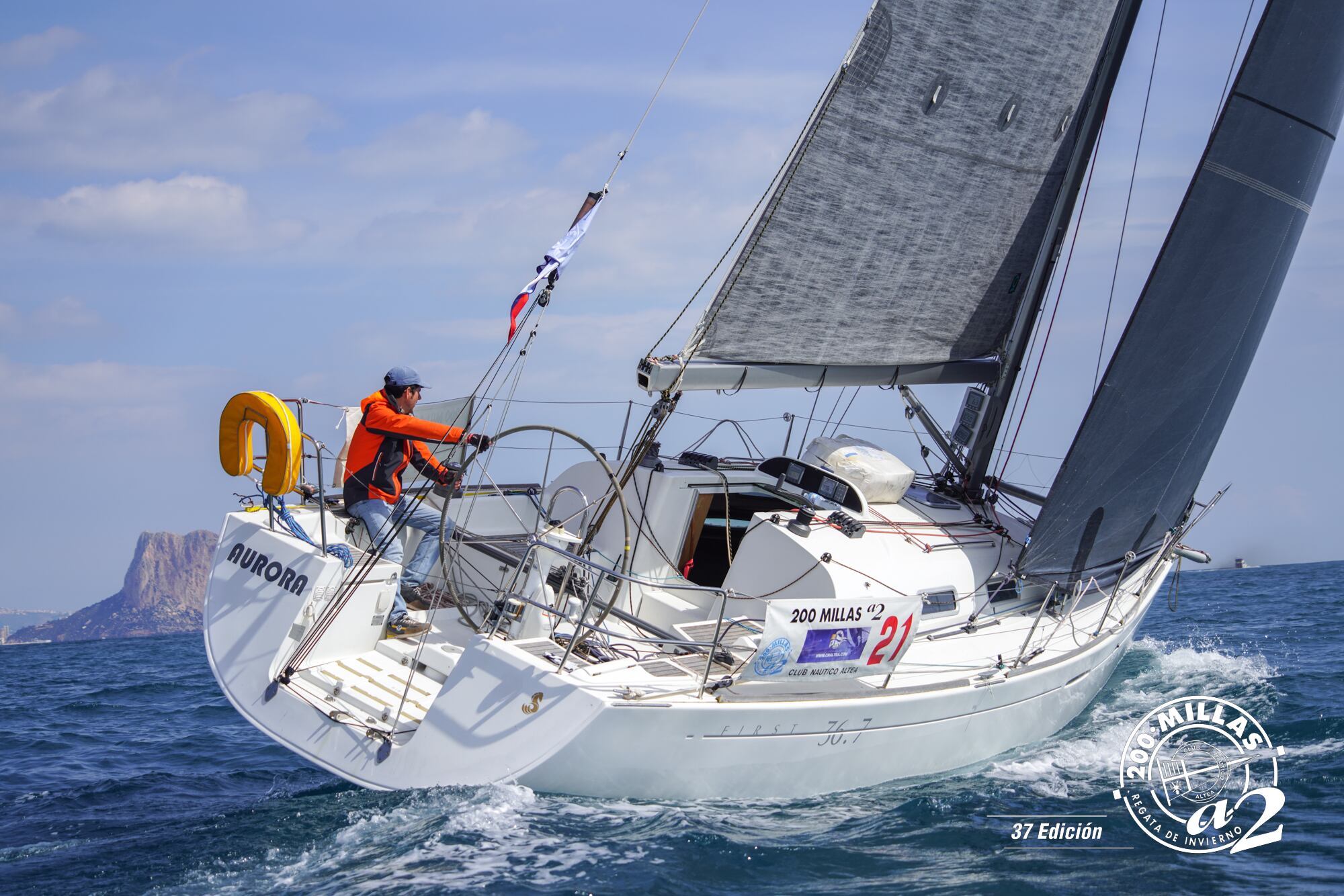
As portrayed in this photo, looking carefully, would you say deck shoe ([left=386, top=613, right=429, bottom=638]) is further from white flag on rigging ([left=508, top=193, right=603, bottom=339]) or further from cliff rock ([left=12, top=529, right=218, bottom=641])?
cliff rock ([left=12, top=529, right=218, bottom=641])

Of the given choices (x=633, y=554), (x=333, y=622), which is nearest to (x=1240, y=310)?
(x=633, y=554)

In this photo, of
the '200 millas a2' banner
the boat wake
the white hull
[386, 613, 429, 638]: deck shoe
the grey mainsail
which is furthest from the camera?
the grey mainsail

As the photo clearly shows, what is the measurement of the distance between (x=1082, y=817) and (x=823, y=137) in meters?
4.59

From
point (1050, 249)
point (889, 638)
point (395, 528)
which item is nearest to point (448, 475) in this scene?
point (395, 528)

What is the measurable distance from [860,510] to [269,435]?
3960 millimetres

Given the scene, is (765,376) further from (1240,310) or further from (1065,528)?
(1240,310)

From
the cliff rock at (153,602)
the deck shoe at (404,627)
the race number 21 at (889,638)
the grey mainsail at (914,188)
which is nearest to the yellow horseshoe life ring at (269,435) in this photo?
the deck shoe at (404,627)

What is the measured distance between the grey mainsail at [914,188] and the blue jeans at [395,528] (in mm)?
2203

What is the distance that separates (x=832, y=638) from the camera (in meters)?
5.60

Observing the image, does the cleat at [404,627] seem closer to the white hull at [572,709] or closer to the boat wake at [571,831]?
the white hull at [572,709]

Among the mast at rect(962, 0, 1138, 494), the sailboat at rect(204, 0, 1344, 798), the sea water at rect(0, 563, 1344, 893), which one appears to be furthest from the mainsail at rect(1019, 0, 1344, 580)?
the sea water at rect(0, 563, 1344, 893)

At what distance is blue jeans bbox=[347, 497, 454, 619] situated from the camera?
6.46m

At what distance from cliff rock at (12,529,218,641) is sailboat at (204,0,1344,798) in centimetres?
4719

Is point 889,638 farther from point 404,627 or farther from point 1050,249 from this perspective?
point 1050,249
